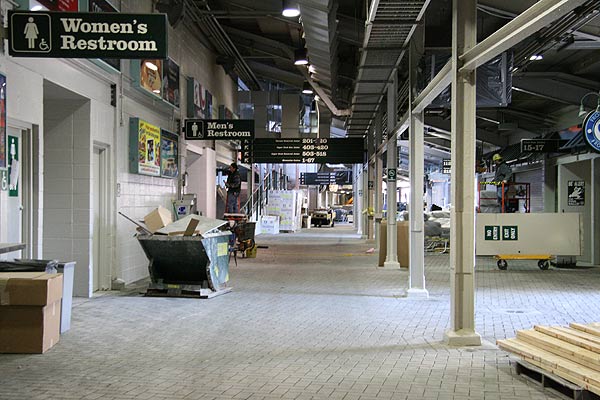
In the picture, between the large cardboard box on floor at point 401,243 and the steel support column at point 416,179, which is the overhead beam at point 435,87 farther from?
the large cardboard box on floor at point 401,243

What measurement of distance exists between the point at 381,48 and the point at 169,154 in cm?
555

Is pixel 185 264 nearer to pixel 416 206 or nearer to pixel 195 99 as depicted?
pixel 416 206

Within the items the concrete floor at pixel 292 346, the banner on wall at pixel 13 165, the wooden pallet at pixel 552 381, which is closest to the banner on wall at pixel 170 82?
the concrete floor at pixel 292 346

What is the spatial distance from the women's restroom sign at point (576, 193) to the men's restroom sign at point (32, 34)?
13.8m

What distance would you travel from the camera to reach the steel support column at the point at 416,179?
937 cm

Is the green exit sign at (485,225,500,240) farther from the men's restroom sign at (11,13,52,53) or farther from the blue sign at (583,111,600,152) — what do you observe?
the men's restroom sign at (11,13,52,53)

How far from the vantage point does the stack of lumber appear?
4582 mm

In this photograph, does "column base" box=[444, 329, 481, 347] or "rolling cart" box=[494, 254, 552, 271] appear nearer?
"column base" box=[444, 329, 481, 347]

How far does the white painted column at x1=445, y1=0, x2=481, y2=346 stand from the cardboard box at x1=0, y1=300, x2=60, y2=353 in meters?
4.29

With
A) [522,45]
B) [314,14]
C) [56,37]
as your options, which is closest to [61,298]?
[56,37]

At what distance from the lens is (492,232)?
1441 cm

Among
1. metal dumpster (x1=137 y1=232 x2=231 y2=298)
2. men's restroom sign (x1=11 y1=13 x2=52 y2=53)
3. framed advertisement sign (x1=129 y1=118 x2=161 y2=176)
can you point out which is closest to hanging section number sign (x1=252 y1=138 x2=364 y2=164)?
framed advertisement sign (x1=129 y1=118 x2=161 y2=176)

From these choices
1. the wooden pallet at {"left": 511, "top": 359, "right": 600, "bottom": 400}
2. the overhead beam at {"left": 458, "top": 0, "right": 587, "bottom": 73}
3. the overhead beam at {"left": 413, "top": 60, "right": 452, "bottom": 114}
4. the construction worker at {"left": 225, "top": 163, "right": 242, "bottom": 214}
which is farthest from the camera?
the construction worker at {"left": 225, "top": 163, "right": 242, "bottom": 214}

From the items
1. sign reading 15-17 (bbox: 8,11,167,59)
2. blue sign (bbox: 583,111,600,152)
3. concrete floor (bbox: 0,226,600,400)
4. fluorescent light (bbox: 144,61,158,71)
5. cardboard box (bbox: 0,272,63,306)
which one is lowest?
concrete floor (bbox: 0,226,600,400)
